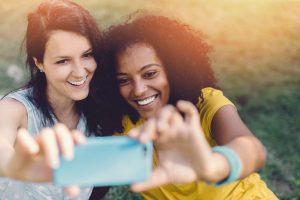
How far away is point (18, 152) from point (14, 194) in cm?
118

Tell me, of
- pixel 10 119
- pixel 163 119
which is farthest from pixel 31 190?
pixel 163 119

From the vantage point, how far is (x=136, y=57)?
227 centimetres

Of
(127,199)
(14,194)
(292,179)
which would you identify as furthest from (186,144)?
(292,179)

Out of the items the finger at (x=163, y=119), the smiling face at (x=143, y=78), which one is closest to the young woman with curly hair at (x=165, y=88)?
the smiling face at (x=143, y=78)

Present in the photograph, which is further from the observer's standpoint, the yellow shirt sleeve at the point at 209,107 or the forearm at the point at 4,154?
the yellow shirt sleeve at the point at 209,107

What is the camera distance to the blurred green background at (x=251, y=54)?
3.89 meters

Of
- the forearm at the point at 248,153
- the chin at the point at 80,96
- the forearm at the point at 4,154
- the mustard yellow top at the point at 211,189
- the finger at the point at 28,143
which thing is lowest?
the mustard yellow top at the point at 211,189

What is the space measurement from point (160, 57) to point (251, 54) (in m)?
2.47

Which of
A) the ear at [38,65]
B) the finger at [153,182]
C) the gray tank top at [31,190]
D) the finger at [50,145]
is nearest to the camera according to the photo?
the finger at [50,145]

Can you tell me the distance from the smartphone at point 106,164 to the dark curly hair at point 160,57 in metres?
0.92

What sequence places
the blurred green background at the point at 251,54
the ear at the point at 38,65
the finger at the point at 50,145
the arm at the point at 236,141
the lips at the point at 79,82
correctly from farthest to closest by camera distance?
the blurred green background at the point at 251,54 < the ear at the point at 38,65 < the lips at the point at 79,82 < the arm at the point at 236,141 < the finger at the point at 50,145

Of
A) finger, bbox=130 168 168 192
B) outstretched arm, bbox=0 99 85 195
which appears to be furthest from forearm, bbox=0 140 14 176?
finger, bbox=130 168 168 192

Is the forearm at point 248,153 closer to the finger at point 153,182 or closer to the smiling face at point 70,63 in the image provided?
the finger at point 153,182

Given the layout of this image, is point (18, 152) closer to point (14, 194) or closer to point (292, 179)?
point (14, 194)
